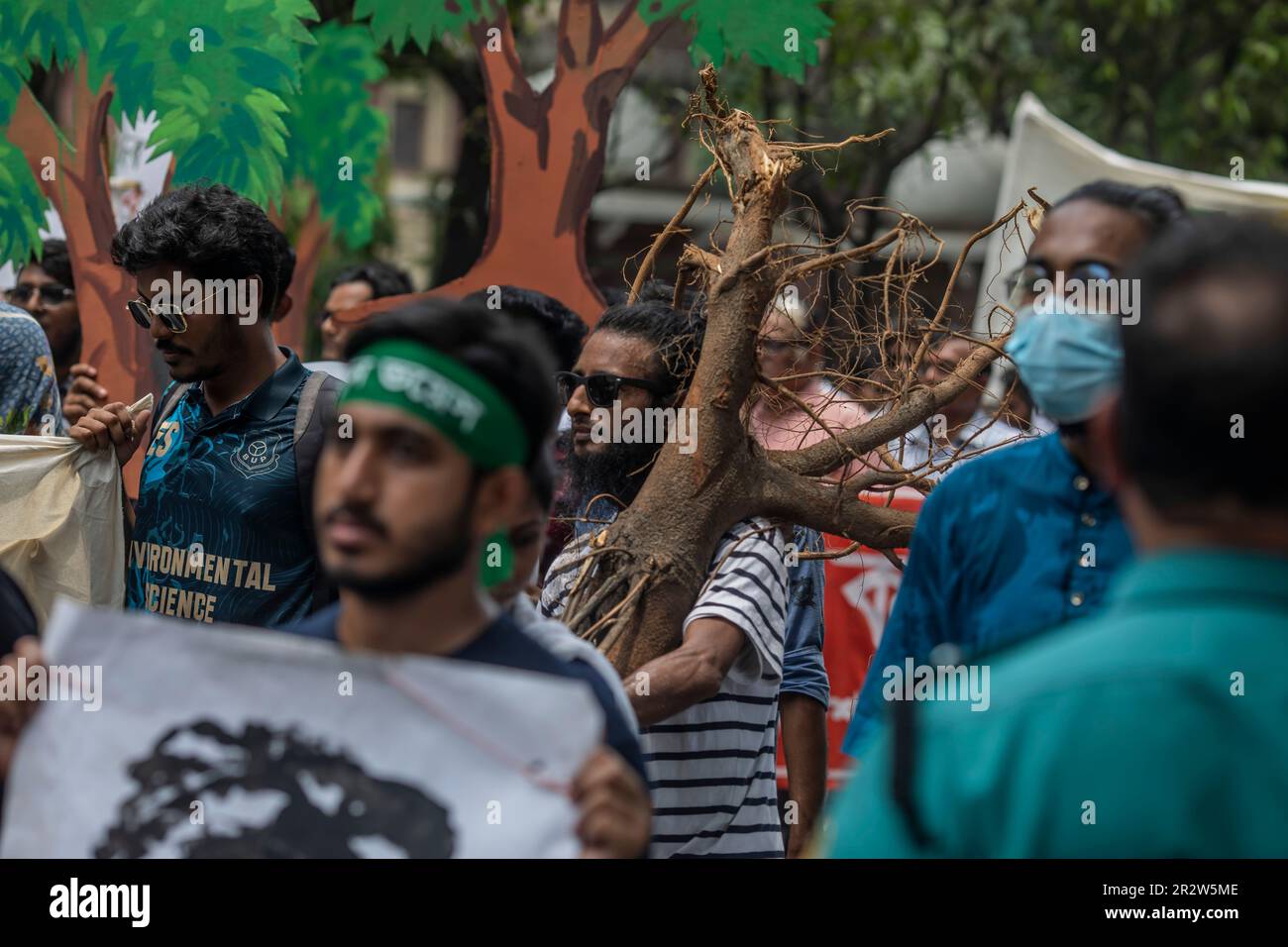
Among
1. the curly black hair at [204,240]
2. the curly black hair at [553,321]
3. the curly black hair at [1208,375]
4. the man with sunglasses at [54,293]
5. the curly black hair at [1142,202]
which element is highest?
the man with sunglasses at [54,293]

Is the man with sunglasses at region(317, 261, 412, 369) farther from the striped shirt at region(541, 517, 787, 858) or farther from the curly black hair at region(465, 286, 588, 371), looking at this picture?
the striped shirt at region(541, 517, 787, 858)

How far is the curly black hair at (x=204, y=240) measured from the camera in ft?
12.4

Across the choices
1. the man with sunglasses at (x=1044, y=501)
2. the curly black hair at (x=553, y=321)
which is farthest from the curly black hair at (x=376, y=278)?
the man with sunglasses at (x=1044, y=501)

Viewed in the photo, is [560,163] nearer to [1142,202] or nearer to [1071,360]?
[1142,202]

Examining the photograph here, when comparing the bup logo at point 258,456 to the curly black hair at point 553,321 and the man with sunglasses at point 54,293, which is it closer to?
the curly black hair at point 553,321

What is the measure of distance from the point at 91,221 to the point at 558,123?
190 centimetres

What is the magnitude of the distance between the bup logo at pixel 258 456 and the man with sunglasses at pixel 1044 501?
1.53 metres

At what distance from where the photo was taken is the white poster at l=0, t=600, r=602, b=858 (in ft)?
6.14

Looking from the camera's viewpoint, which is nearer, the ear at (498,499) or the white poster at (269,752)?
the white poster at (269,752)

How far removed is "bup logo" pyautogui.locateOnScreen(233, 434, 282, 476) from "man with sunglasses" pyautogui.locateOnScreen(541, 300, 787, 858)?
2.23 ft

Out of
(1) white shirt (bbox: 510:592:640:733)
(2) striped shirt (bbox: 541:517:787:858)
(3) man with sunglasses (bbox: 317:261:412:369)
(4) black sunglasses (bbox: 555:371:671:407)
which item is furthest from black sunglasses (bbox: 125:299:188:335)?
(3) man with sunglasses (bbox: 317:261:412:369)

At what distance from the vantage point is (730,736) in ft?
11.2

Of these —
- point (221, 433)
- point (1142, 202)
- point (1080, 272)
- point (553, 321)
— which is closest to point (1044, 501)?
Result: point (1080, 272)
